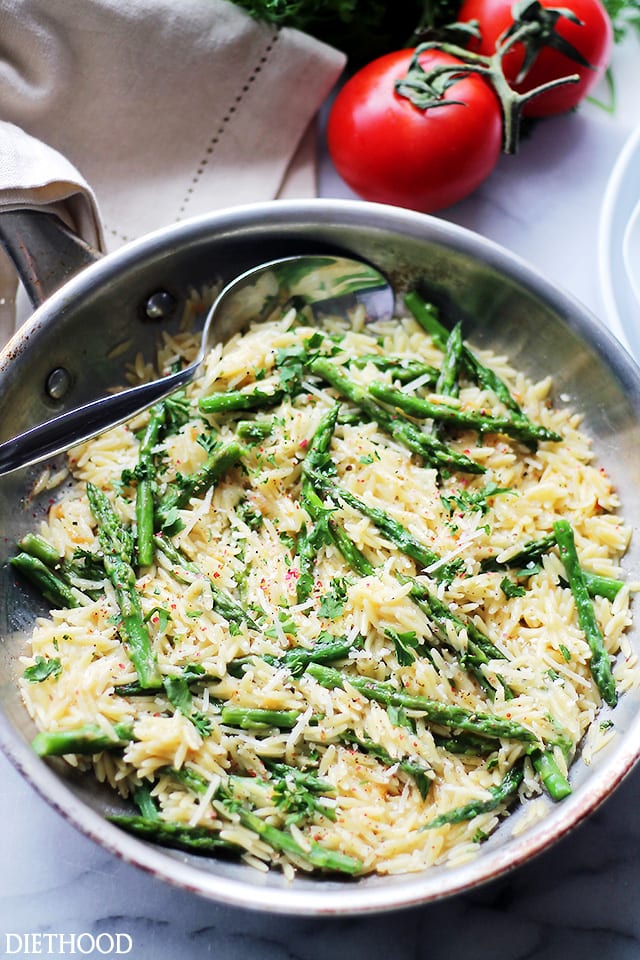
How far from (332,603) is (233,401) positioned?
725mm

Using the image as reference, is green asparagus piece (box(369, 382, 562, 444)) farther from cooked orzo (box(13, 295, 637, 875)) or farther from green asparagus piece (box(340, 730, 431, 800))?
green asparagus piece (box(340, 730, 431, 800))

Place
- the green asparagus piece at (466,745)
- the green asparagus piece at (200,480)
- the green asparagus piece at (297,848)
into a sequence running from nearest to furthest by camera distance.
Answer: the green asparagus piece at (297,848)
the green asparagus piece at (466,745)
the green asparagus piece at (200,480)

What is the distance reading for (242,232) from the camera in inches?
110

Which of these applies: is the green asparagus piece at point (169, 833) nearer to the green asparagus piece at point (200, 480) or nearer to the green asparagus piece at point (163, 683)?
the green asparagus piece at point (163, 683)

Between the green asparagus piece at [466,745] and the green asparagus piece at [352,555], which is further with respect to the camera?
the green asparagus piece at [352,555]

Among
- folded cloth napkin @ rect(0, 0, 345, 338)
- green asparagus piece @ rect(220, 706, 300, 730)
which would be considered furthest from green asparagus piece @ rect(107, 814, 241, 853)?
folded cloth napkin @ rect(0, 0, 345, 338)

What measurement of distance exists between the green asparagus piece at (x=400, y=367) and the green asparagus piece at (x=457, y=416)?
0.09 m

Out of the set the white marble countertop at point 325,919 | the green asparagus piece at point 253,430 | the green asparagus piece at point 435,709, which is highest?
the green asparagus piece at point 253,430

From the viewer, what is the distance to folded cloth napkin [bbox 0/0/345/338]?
2.93 meters

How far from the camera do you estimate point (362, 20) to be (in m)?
3.29

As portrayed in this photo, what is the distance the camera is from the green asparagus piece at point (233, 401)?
2.71 metres

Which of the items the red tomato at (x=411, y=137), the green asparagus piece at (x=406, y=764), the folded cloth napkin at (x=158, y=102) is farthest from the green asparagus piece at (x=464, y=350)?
the green asparagus piece at (x=406, y=764)

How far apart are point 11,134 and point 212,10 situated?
897 mm

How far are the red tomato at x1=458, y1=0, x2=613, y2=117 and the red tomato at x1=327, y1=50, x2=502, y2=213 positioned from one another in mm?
218
